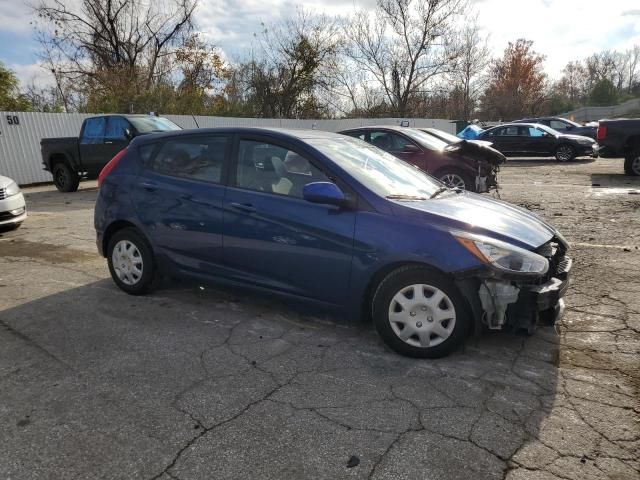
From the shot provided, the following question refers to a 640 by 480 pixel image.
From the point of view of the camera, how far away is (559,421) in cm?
271

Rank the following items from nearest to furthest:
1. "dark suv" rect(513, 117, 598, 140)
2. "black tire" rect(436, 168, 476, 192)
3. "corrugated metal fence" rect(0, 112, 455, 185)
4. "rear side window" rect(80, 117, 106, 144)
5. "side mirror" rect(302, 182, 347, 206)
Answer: "side mirror" rect(302, 182, 347, 206) < "black tire" rect(436, 168, 476, 192) < "rear side window" rect(80, 117, 106, 144) < "corrugated metal fence" rect(0, 112, 455, 185) < "dark suv" rect(513, 117, 598, 140)

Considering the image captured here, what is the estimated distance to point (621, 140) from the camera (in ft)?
40.3

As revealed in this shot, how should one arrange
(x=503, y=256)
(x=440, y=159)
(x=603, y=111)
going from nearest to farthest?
(x=503, y=256)
(x=440, y=159)
(x=603, y=111)

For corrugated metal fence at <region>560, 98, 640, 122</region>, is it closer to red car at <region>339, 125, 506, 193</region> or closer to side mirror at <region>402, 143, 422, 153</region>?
red car at <region>339, 125, 506, 193</region>

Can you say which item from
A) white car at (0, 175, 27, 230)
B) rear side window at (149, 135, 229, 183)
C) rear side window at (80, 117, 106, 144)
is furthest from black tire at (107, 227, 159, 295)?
rear side window at (80, 117, 106, 144)

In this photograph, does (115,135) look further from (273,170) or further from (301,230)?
(301,230)

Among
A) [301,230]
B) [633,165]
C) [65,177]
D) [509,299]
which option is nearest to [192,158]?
[301,230]

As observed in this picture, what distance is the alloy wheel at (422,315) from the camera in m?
3.33

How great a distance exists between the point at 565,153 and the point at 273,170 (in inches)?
675

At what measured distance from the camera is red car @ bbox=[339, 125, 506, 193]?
9367 mm

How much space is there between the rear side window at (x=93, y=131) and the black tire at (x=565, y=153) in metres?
15.5

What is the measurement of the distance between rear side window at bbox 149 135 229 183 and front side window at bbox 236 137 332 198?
0.77ft

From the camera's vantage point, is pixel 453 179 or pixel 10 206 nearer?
pixel 10 206

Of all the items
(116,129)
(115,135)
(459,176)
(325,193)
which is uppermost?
(116,129)
